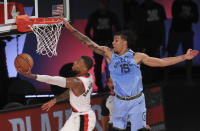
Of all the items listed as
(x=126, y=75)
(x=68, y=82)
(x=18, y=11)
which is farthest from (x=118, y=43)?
(x=18, y=11)

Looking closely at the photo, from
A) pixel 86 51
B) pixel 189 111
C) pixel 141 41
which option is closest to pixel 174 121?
pixel 189 111

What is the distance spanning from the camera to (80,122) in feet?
20.8

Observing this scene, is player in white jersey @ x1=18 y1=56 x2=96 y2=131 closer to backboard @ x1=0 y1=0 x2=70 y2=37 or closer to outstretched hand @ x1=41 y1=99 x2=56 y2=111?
outstretched hand @ x1=41 y1=99 x2=56 y2=111

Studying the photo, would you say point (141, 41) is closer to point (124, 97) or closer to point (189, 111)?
point (189, 111)

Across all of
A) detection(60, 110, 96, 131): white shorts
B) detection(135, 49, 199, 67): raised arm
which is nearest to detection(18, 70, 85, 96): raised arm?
detection(60, 110, 96, 131): white shorts

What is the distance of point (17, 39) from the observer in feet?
32.1

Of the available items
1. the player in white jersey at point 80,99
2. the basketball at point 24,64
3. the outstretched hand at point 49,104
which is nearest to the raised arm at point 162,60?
the player in white jersey at point 80,99

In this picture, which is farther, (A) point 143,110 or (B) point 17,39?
(B) point 17,39

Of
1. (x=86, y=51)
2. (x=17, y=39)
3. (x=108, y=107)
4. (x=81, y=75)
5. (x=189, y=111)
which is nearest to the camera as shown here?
(x=81, y=75)

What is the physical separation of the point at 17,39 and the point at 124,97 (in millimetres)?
3995

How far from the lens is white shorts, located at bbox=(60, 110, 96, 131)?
6261 mm

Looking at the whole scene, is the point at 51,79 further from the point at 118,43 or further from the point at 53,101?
the point at 118,43

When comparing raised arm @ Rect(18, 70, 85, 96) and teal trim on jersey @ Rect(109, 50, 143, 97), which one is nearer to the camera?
raised arm @ Rect(18, 70, 85, 96)

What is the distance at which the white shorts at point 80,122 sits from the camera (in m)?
6.26
